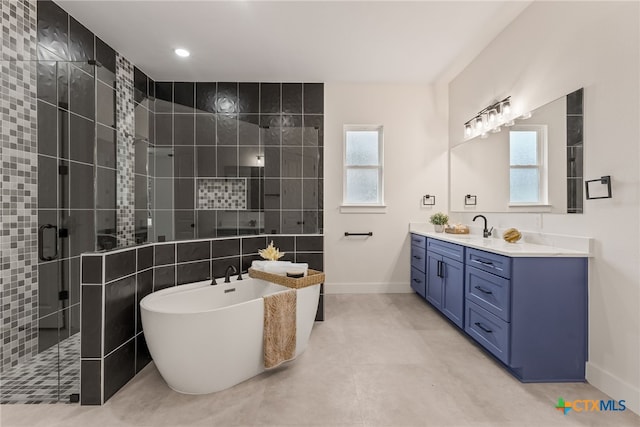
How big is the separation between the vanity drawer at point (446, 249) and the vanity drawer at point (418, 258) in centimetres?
19

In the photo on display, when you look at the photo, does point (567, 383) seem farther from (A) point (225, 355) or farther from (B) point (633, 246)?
→ (A) point (225, 355)

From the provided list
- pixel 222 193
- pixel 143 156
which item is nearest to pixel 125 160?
pixel 143 156

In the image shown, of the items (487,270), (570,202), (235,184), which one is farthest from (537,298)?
(235,184)

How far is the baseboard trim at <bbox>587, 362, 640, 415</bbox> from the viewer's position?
1.72 m

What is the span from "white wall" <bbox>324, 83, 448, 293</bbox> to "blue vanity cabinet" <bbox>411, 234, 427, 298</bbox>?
0.14m

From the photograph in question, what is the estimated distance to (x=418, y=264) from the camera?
3.79 meters

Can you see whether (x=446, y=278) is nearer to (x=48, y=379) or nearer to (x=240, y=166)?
(x=240, y=166)

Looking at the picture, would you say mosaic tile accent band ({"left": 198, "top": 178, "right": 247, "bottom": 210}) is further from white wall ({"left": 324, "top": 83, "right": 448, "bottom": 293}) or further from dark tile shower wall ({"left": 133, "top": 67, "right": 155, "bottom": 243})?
white wall ({"left": 324, "top": 83, "right": 448, "bottom": 293})

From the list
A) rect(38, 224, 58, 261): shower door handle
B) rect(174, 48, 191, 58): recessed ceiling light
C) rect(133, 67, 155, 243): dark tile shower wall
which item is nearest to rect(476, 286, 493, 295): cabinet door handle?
rect(133, 67, 155, 243): dark tile shower wall

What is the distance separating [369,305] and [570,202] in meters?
2.21

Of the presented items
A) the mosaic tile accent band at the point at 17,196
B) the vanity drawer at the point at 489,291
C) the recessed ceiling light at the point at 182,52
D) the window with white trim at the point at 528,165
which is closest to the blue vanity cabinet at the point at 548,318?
the vanity drawer at the point at 489,291

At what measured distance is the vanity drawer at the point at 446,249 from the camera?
2.76 meters

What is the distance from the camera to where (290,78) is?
388 cm

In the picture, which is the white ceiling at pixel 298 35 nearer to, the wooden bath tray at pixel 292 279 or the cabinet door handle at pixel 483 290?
the wooden bath tray at pixel 292 279
